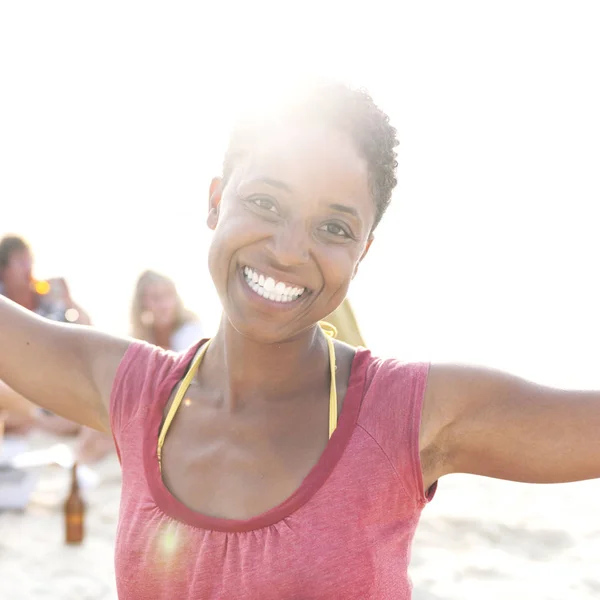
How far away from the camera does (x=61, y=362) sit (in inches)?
76.8

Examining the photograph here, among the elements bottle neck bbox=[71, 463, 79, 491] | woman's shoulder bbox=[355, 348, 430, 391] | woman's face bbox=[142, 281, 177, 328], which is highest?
woman's face bbox=[142, 281, 177, 328]

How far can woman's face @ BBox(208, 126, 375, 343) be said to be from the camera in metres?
1.65

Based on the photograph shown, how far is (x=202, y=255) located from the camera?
60.2ft

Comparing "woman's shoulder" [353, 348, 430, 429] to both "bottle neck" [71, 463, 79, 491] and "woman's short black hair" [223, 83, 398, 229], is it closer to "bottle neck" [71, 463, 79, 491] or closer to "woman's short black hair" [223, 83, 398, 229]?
"woman's short black hair" [223, 83, 398, 229]

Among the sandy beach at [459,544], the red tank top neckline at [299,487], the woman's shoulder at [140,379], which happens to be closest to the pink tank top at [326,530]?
the red tank top neckline at [299,487]

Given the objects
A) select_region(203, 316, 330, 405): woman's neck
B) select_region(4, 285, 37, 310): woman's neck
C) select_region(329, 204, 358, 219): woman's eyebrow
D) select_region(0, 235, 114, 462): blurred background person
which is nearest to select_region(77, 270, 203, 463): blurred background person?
select_region(0, 235, 114, 462): blurred background person

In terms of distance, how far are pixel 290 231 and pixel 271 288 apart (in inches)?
5.1

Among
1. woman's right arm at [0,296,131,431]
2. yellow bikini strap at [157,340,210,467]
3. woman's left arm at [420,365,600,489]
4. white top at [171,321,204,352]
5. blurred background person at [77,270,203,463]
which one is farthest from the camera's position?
blurred background person at [77,270,203,463]

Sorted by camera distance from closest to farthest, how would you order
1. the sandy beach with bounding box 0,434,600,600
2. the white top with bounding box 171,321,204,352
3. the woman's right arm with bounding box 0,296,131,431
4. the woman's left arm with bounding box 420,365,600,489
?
the woman's left arm with bounding box 420,365,600,489 → the woman's right arm with bounding box 0,296,131,431 → the sandy beach with bounding box 0,434,600,600 → the white top with bounding box 171,321,204,352

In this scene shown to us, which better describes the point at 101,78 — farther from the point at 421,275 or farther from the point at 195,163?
the point at 421,275

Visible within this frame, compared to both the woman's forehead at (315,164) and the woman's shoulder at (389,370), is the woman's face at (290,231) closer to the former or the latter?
the woman's forehead at (315,164)

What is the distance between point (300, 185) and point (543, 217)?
24.2 m

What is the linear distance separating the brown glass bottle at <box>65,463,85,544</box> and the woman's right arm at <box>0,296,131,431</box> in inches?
132

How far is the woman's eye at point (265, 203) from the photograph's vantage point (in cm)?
169
